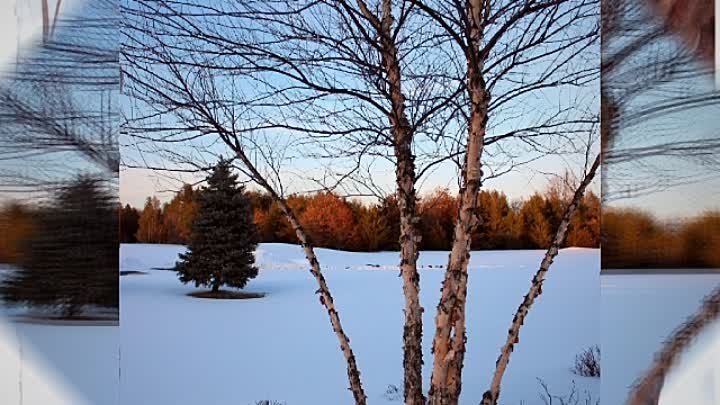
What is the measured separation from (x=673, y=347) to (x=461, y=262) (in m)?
1.04

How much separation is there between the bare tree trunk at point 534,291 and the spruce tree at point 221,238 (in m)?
1.25

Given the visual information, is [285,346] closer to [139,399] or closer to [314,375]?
[314,375]

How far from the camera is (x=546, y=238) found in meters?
3.57

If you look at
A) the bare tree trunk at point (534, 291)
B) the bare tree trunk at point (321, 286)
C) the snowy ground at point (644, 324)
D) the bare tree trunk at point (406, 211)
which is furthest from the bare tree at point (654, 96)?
the bare tree trunk at point (321, 286)

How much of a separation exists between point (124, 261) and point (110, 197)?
323mm

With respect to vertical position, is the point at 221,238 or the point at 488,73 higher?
the point at 488,73

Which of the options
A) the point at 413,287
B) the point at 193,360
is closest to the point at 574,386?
the point at 413,287

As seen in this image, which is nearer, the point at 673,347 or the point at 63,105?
the point at 673,347

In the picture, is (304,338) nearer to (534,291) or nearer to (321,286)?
(321,286)

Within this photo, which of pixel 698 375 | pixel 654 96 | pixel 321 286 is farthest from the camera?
pixel 321 286

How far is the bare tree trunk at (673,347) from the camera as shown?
3367 millimetres

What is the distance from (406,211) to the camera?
11.5 feet

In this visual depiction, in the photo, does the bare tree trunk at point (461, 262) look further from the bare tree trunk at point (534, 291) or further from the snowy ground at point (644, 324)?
the snowy ground at point (644, 324)

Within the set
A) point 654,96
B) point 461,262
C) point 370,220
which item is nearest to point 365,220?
point 370,220
